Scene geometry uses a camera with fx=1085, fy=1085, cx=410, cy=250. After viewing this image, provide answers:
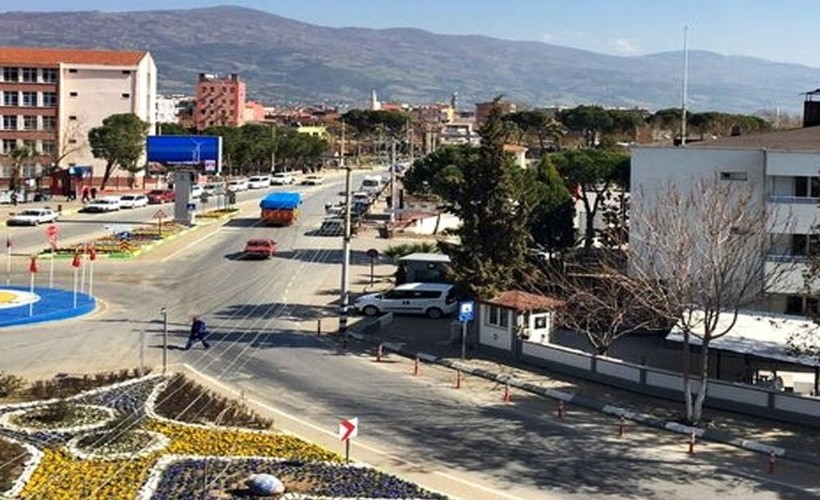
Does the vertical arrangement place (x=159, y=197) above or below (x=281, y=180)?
below

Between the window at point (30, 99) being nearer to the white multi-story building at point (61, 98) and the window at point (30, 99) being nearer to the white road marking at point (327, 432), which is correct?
the white multi-story building at point (61, 98)

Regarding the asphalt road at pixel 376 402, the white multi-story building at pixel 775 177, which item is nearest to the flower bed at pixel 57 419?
the asphalt road at pixel 376 402

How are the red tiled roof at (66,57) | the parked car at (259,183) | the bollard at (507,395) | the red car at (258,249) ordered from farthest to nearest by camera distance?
1. the parked car at (259,183)
2. the red tiled roof at (66,57)
3. the red car at (258,249)
4. the bollard at (507,395)

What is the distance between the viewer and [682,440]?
78.6 feet

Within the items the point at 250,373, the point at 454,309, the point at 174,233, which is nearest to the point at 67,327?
the point at 250,373

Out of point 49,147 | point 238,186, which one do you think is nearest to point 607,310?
point 238,186

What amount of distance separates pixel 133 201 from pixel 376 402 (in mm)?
58097

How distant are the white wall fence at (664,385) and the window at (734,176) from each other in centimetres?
1149

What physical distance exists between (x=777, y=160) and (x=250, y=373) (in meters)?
19.3

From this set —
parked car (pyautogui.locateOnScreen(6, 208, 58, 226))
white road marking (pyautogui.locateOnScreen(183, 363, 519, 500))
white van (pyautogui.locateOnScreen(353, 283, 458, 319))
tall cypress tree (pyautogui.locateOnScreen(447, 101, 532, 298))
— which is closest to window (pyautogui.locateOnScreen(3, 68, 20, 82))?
parked car (pyautogui.locateOnScreen(6, 208, 58, 226))

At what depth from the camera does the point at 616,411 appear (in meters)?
25.9

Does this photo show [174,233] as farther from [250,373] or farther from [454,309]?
[250,373]

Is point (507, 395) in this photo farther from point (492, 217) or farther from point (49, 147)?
point (49, 147)

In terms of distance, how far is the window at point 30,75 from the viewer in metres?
97.6
